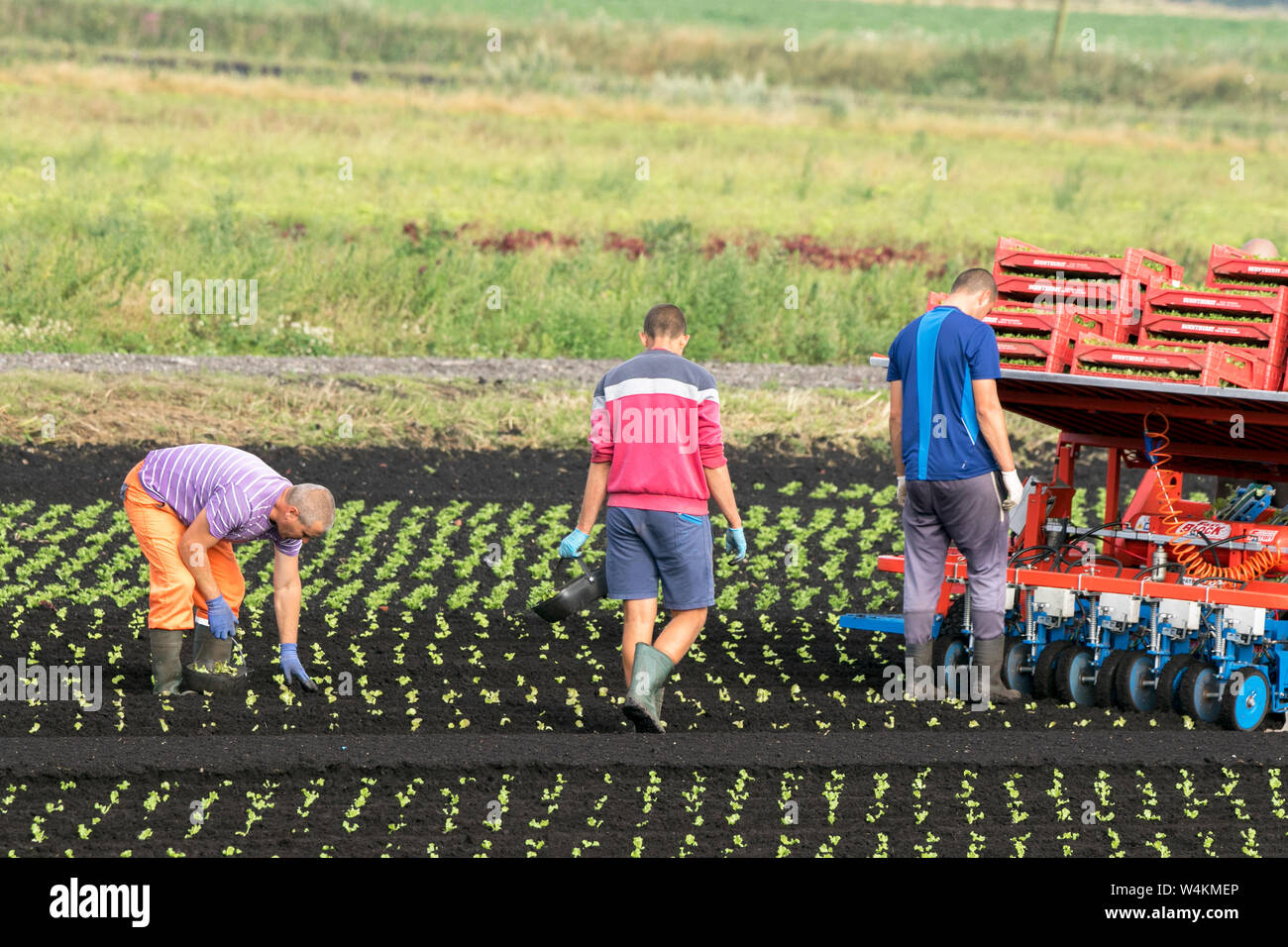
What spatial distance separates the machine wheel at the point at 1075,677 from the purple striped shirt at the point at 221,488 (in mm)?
3523

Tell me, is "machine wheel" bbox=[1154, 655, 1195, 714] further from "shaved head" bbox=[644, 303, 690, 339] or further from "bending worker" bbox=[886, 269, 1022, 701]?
"shaved head" bbox=[644, 303, 690, 339]

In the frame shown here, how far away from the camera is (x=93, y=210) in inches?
856

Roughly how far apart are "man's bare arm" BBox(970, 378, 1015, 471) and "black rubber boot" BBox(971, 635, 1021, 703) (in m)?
0.83

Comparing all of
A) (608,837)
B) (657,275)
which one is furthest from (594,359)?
(608,837)

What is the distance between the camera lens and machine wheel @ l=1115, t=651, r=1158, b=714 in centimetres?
Result: 800

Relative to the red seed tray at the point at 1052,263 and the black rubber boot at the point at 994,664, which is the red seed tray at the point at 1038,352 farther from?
the black rubber boot at the point at 994,664

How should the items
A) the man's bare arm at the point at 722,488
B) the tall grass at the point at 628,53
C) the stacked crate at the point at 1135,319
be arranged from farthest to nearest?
the tall grass at the point at 628,53
the stacked crate at the point at 1135,319
the man's bare arm at the point at 722,488

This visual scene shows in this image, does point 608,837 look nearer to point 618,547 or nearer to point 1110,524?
point 618,547

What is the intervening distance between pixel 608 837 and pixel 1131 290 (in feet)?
13.1

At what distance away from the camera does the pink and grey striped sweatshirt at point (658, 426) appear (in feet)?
23.9

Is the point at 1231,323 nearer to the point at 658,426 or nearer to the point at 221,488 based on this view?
the point at 658,426

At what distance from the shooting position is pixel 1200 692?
7875 mm

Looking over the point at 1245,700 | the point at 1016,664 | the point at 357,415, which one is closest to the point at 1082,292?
the point at 1016,664

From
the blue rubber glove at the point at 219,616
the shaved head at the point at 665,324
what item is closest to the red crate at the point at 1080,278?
the shaved head at the point at 665,324
